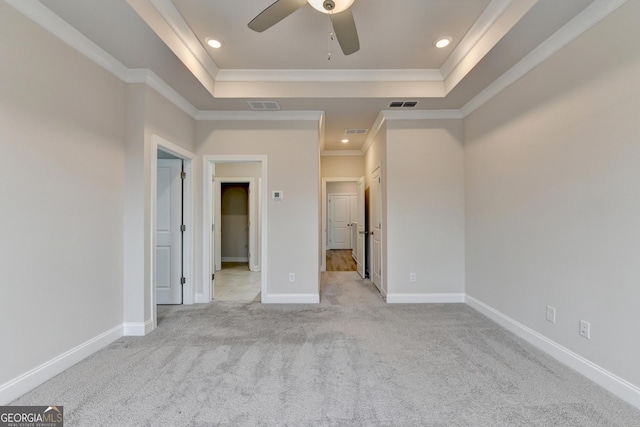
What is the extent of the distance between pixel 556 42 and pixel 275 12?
7.37 ft

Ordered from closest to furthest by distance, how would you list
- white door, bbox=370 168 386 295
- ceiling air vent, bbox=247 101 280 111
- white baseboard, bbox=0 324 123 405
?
white baseboard, bbox=0 324 123 405 → ceiling air vent, bbox=247 101 280 111 → white door, bbox=370 168 386 295

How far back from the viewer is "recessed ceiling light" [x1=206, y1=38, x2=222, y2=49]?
2.74 m

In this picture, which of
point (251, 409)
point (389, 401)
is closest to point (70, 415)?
point (251, 409)

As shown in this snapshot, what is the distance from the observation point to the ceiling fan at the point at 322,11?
5.93ft

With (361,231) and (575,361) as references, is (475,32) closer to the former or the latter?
(575,361)

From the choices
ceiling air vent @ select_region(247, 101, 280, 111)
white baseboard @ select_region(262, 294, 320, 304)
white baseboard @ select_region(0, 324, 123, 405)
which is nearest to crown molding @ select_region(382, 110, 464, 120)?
ceiling air vent @ select_region(247, 101, 280, 111)

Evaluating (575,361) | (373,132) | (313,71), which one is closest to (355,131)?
(373,132)

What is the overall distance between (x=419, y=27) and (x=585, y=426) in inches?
123

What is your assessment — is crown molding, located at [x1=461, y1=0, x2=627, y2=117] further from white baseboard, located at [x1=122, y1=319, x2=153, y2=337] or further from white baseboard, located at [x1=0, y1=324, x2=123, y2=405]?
white baseboard, located at [x1=0, y1=324, x2=123, y2=405]

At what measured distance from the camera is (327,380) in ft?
6.52

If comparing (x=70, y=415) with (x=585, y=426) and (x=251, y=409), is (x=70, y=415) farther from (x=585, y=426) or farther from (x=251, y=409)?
(x=585, y=426)

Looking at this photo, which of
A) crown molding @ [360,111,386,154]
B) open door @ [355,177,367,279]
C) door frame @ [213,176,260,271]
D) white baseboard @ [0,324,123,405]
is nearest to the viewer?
white baseboard @ [0,324,123,405]

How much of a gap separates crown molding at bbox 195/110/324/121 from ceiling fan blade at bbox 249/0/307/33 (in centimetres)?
181

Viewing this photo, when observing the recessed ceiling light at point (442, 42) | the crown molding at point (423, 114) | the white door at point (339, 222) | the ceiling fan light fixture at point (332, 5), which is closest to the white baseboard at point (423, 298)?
the crown molding at point (423, 114)
